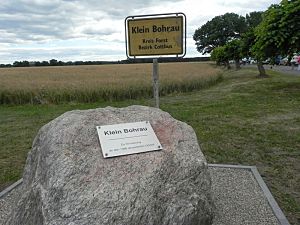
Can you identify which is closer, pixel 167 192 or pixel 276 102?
pixel 167 192

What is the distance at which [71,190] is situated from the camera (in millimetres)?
2504

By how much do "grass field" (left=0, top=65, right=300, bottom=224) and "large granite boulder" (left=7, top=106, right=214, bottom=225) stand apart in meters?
1.65

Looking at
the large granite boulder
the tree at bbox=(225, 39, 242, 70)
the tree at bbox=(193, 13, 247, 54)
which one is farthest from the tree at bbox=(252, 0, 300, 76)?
the tree at bbox=(193, 13, 247, 54)

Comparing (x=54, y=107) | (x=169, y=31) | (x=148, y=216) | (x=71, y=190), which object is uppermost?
(x=169, y=31)

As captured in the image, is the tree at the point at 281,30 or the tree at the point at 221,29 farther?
the tree at the point at 221,29

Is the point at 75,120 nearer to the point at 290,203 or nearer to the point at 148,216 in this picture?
the point at 148,216

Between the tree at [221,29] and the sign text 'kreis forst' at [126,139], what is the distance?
74028 millimetres

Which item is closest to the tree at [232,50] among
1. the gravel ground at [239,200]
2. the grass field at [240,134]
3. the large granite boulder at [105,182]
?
the grass field at [240,134]

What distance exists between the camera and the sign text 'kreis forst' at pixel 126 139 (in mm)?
2922

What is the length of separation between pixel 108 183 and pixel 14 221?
1026 millimetres

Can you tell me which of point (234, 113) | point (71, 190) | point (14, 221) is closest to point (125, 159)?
point (71, 190)

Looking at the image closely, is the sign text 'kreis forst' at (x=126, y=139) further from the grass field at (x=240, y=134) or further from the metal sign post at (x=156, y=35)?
the grass field at (x=240, y=134)

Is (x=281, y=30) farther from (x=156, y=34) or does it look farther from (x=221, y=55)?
(x=221, y=55)

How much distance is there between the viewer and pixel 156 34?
471 centimetres
